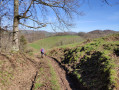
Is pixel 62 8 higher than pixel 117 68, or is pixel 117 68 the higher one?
pixel 62 8

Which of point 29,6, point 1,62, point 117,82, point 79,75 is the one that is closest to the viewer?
point 117,82

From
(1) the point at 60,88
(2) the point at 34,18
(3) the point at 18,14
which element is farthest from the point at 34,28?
(1) the point at 60,88

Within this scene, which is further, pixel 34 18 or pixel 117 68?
pixel 34 18

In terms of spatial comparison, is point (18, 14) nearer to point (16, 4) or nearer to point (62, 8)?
point (16, 4)

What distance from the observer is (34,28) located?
6.80 meters

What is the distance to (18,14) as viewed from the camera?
252 inches

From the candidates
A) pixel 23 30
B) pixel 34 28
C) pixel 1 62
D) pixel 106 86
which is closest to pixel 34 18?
pixel 34 28

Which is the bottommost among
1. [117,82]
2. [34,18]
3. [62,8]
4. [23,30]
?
[117,82]

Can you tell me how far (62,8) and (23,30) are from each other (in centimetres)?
362

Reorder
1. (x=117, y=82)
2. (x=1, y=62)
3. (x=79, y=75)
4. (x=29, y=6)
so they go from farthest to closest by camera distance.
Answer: (x=29, y=6)
(x=79, y=75)
(x=1, y=62)
(x=117, y=82)

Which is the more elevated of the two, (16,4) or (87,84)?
(16,4)

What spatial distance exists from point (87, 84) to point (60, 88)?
1.58 m

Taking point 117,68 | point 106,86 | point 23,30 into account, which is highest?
point 23,30

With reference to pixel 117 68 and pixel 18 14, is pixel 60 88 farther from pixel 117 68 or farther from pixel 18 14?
pixel 18 14
